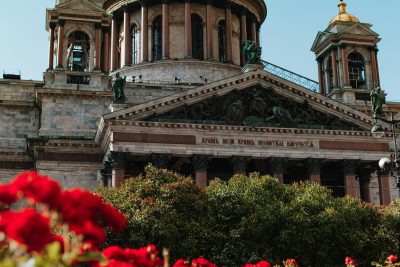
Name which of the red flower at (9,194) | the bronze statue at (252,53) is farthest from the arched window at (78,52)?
the red flower at (9,194)

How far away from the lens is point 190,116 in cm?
3628

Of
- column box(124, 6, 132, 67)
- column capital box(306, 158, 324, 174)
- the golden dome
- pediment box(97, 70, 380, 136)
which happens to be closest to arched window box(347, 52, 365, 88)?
the golden dome

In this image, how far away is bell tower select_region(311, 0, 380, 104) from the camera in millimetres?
46625

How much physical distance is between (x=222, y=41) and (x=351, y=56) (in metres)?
11.4

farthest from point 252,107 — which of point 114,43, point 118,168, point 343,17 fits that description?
point 114,43

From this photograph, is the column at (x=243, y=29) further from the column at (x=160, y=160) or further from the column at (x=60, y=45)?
the column at (x=160, y=160)

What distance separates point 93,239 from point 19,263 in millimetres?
866

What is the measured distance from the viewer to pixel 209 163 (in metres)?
37.6

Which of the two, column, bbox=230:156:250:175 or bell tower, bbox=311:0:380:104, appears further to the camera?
bell tower, bbox=311:0:380:104

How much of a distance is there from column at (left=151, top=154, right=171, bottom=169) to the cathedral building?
63 millimetres

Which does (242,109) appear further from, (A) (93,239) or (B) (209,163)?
(A) (93,239)

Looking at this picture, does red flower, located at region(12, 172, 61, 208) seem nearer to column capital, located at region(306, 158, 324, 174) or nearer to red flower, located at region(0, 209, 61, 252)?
red flower, located at region(0, 209, 61, 252)

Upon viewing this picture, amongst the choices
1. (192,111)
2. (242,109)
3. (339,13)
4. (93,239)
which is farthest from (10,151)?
(93,239)

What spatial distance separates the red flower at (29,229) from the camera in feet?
17.8
